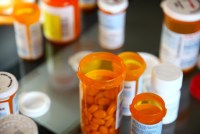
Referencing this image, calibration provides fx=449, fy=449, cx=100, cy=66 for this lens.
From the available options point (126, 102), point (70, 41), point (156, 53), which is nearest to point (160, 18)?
point (156, 53)

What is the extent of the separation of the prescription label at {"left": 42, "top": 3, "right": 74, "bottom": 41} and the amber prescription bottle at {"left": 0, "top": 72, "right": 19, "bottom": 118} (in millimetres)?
247

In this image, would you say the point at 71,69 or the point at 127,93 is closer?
the point at 127,93

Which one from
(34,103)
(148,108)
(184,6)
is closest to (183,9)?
(184,6)

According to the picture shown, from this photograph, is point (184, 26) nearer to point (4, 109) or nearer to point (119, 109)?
point (119, 109)

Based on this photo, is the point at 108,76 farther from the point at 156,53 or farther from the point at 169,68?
the point at 156,53

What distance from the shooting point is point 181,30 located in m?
0.97

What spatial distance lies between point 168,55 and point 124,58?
15 cm

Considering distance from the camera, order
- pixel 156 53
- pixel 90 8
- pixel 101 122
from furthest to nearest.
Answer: pixel 90 8 → pixel 156 53 → pixel 101 122

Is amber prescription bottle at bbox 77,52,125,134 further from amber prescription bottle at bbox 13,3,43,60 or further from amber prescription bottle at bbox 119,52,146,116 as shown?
amber prescription bottle at bbox 13,3,43,60

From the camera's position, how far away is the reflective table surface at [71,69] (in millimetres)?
921

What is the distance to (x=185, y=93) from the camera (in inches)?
39.0

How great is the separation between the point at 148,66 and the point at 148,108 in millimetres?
224

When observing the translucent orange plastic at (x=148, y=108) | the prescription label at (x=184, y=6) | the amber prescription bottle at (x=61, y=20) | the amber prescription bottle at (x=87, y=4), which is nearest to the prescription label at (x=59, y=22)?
the amber prescription bottle at (x=61, y=20)

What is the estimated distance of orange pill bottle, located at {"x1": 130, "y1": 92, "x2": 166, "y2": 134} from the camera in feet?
2.52
